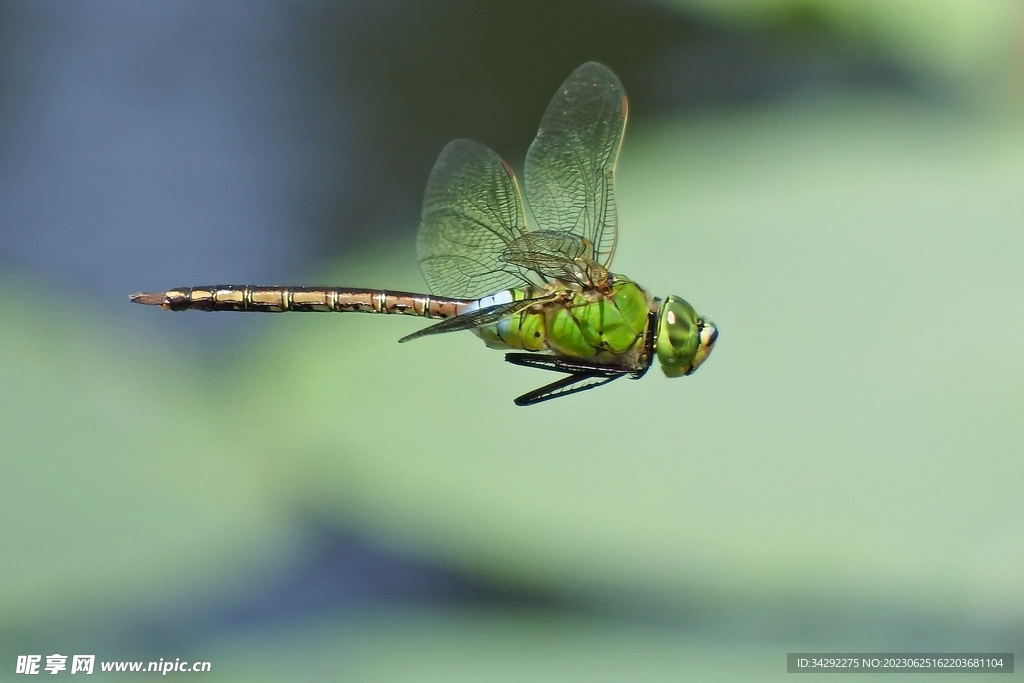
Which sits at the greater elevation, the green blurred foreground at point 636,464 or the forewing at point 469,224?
the forewing at point 469,224

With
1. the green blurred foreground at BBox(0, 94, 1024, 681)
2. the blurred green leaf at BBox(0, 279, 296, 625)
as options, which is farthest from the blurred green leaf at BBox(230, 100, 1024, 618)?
the blurred green leaf at BBox(0, 279, 296, 625)

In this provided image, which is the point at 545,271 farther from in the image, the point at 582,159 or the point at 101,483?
the point at 101,483

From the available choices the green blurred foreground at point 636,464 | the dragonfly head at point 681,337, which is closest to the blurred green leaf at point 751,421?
the green blurred foreground at point 636,464

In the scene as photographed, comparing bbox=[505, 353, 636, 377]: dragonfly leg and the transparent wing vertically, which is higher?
the transparent wing


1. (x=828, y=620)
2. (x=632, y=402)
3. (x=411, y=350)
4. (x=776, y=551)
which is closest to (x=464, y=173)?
(x=411, y=350)

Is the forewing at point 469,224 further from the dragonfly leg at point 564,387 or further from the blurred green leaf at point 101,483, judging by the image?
the blurred green leaf at point 101,483

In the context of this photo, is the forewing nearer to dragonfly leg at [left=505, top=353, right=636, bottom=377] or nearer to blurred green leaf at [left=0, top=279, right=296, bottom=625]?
dragonfly leg at [left=505, top=353, right=636, bottom=377]
